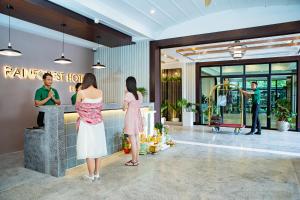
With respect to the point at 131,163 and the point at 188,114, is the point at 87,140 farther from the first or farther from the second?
the point at 188,114

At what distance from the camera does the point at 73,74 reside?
698cm

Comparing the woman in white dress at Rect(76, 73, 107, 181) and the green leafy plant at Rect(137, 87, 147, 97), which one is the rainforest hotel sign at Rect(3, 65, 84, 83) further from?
the woman in white dress at Rect(76, 73, 107, 181)

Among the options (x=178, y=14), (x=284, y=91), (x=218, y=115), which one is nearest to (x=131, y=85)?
(x=178, y=14)

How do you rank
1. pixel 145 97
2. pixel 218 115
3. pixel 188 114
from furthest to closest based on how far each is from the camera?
1. pixel 188 114
2. pixel 218 115
3. pixel 145 97

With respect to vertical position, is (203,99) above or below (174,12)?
below

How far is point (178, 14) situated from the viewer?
17.9 feet

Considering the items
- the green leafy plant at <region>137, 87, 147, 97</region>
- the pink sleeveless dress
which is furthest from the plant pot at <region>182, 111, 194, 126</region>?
the pink sleeveless dress

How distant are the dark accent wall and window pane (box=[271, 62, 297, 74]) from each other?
793cm

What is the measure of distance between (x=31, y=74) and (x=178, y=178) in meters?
4.57

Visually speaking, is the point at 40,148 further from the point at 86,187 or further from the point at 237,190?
the point at 237,190

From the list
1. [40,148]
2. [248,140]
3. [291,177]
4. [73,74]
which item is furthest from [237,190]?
[73,74]

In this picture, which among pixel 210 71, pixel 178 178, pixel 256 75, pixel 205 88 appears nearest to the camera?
pixel 178 178

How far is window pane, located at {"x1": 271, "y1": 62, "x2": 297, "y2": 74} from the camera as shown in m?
8.62

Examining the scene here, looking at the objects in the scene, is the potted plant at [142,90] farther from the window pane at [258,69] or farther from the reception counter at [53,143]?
the window pane at [258,69]
